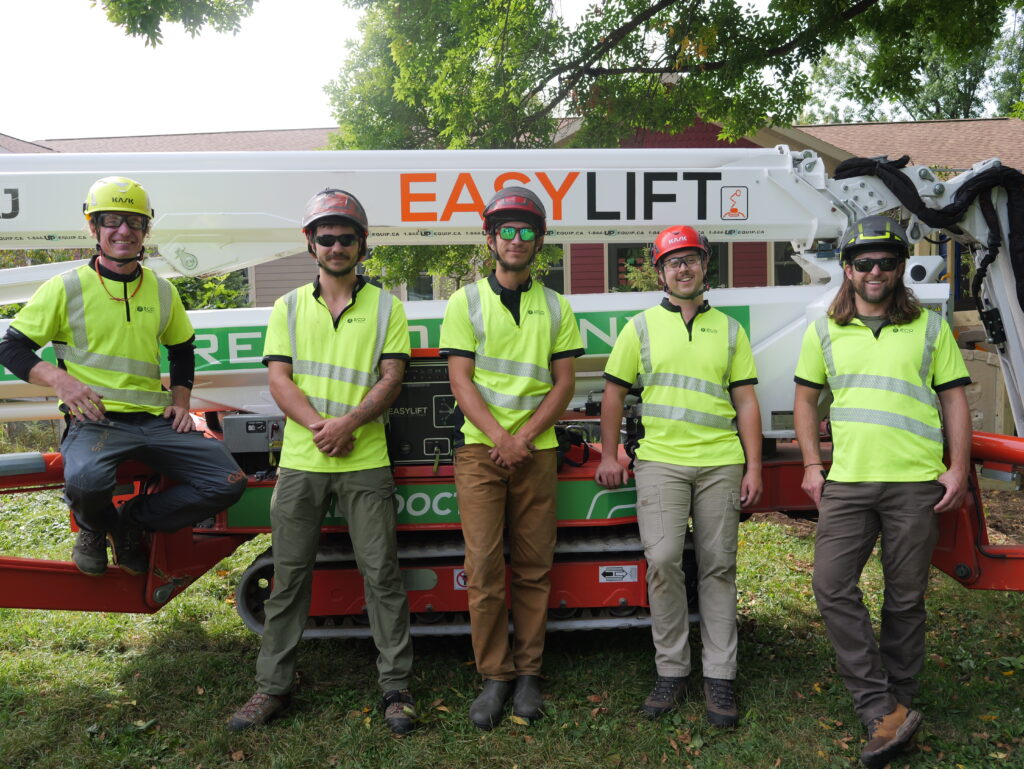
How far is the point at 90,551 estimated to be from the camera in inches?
162

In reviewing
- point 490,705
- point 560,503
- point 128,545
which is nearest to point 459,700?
point 490,705

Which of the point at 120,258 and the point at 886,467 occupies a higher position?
the point at 120,258

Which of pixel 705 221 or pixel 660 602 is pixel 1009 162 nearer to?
pixel 705 221

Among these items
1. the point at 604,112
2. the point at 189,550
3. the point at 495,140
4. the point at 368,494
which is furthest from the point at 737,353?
the point at 604,112

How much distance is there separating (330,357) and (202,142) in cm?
1716

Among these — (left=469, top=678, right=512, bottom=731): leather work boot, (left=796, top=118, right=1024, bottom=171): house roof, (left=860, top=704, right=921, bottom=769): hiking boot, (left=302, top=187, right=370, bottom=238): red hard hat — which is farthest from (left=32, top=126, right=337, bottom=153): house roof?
(left=860, top=704, right=921, bottom=769): hiking boot

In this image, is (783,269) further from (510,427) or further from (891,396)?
(510,427)

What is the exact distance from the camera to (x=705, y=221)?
481 cm

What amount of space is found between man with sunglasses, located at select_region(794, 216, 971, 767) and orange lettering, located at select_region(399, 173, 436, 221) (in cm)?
216

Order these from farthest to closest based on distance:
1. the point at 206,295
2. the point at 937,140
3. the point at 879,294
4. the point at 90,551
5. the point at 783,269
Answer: the point at 937,140
the point at 783,269
the point at 206,295
the point at 90,551
the point at 879,294

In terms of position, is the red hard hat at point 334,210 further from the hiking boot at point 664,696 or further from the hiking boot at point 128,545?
the hiking boot at point 664,696

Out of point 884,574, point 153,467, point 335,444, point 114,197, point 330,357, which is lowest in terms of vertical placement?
point 884,574

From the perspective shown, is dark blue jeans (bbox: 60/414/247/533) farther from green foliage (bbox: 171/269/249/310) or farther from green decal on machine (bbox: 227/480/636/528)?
green foliage (bbox: 171/269/249/310)

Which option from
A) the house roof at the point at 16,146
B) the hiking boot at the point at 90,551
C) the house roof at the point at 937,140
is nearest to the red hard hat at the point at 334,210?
the hiking boot at the point at 90,551
